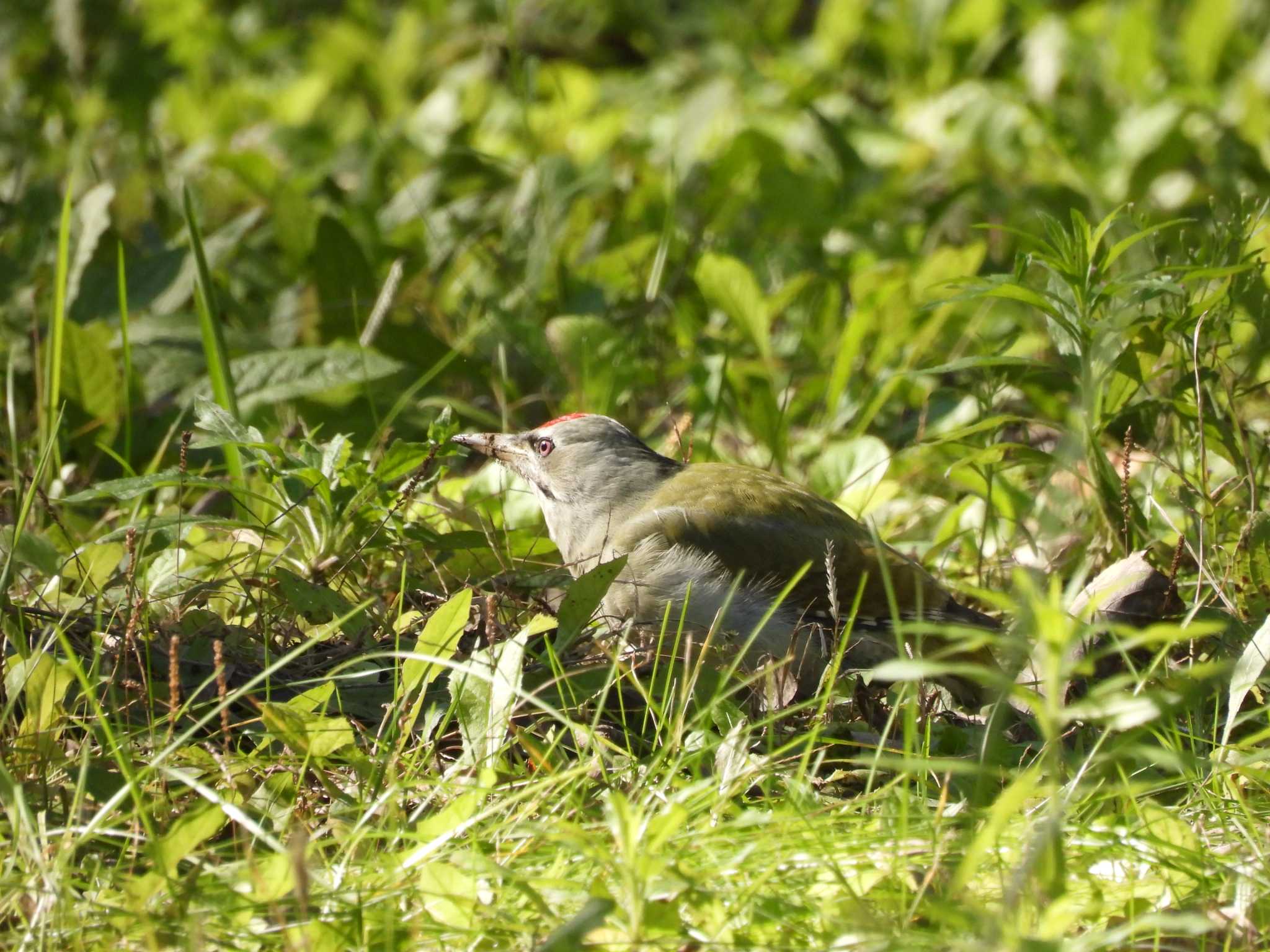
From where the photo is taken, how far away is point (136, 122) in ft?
25.2

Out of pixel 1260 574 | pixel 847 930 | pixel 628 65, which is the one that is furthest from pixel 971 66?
pixel 847 930

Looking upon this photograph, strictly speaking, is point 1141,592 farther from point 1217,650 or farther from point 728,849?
point 728,849

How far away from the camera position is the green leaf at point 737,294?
199 inches

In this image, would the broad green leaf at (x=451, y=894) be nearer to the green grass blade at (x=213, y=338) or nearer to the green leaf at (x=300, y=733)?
the green leaf at (x=300, y=733)

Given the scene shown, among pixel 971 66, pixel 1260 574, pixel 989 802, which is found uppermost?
pixel 971 66

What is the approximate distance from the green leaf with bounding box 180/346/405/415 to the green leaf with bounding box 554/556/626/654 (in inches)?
56.3

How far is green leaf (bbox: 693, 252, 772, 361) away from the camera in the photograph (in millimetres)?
5047

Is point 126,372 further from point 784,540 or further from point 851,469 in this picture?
point 851,469

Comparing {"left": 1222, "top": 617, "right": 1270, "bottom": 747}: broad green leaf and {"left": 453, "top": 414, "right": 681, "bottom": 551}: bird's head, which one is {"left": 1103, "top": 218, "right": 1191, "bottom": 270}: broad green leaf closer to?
{"left": 1222, "top": 617, "right": 1270, "bottom": 747}: broad green leaf

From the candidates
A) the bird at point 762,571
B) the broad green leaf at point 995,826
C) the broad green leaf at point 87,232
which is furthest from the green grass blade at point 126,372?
the broad green leaf at point 995,826

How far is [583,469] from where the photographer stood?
4.39 m

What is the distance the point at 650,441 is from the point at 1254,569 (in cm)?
242

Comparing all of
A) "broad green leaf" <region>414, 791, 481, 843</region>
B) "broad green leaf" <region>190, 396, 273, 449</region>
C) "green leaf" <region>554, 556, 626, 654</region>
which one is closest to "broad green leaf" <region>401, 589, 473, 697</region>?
"green leaf" <region>554, 556, 626, 654</region>

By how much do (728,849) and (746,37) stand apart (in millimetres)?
8531
